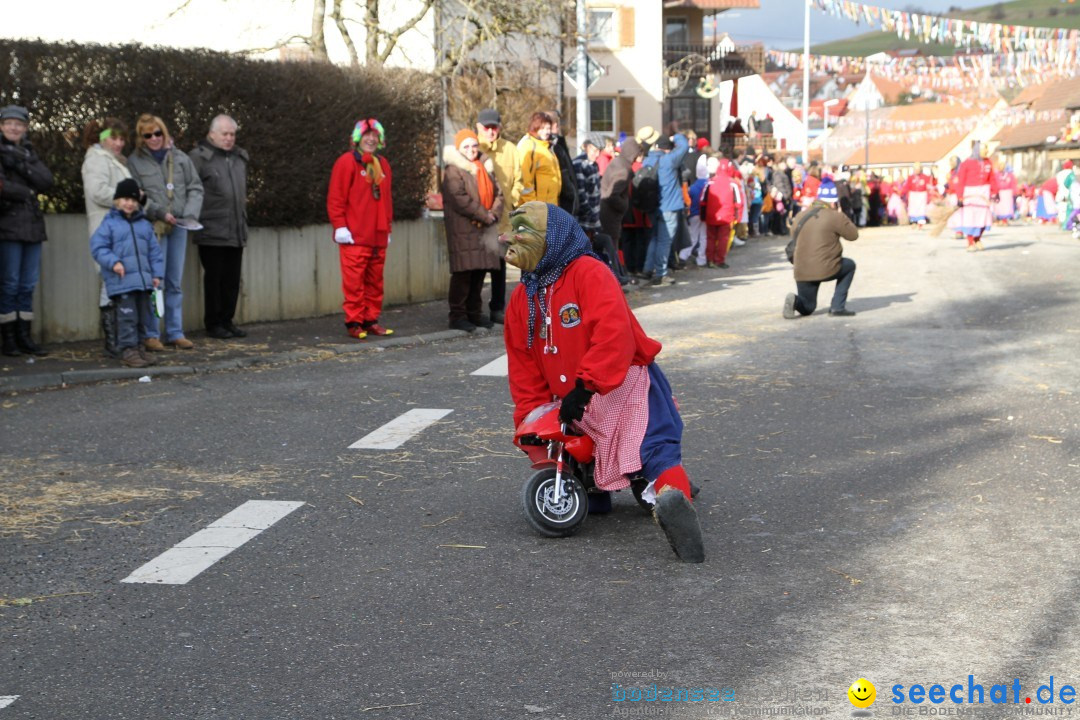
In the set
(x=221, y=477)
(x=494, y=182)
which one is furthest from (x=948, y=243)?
(x=221, y=477)

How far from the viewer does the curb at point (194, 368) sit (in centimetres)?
1070

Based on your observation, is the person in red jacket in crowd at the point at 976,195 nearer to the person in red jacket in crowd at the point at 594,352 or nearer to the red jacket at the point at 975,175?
the red jacket at the point at 975,175

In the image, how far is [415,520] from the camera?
6.56 m

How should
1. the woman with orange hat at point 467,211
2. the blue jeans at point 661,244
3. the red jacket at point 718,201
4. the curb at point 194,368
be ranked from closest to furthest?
the curb at point 194,368
the woman with orange hat at point 467,211
the blue jeans at point 661,244
the red jacket at point 718,201

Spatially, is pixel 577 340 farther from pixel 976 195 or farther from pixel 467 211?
pixel 976 195

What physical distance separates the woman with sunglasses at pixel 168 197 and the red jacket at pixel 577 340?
6227mm

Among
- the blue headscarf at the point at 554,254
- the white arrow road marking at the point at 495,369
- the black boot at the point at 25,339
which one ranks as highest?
the blue headscarf at the point at 554,254

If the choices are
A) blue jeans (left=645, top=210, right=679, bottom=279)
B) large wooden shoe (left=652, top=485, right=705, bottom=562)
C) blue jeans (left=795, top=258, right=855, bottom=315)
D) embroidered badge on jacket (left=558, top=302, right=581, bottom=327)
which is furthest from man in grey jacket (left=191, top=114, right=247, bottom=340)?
large wooden shoe (left=652, top=485, right=705, bottom=562)

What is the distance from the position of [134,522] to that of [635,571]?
7.87 ft

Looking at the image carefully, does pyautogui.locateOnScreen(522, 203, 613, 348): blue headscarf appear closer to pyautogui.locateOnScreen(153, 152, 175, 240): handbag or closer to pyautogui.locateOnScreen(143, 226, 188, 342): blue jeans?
pyautogui.locateOnScreen(153, 152, 175, 240): handbag

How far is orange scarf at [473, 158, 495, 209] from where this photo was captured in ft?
44.4

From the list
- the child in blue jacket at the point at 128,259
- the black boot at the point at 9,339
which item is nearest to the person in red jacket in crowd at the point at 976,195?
the child in blue jacket at the point at 128,259

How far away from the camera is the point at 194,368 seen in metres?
11.4

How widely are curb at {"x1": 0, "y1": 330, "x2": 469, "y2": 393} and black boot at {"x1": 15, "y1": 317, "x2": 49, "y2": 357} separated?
0.99 m
